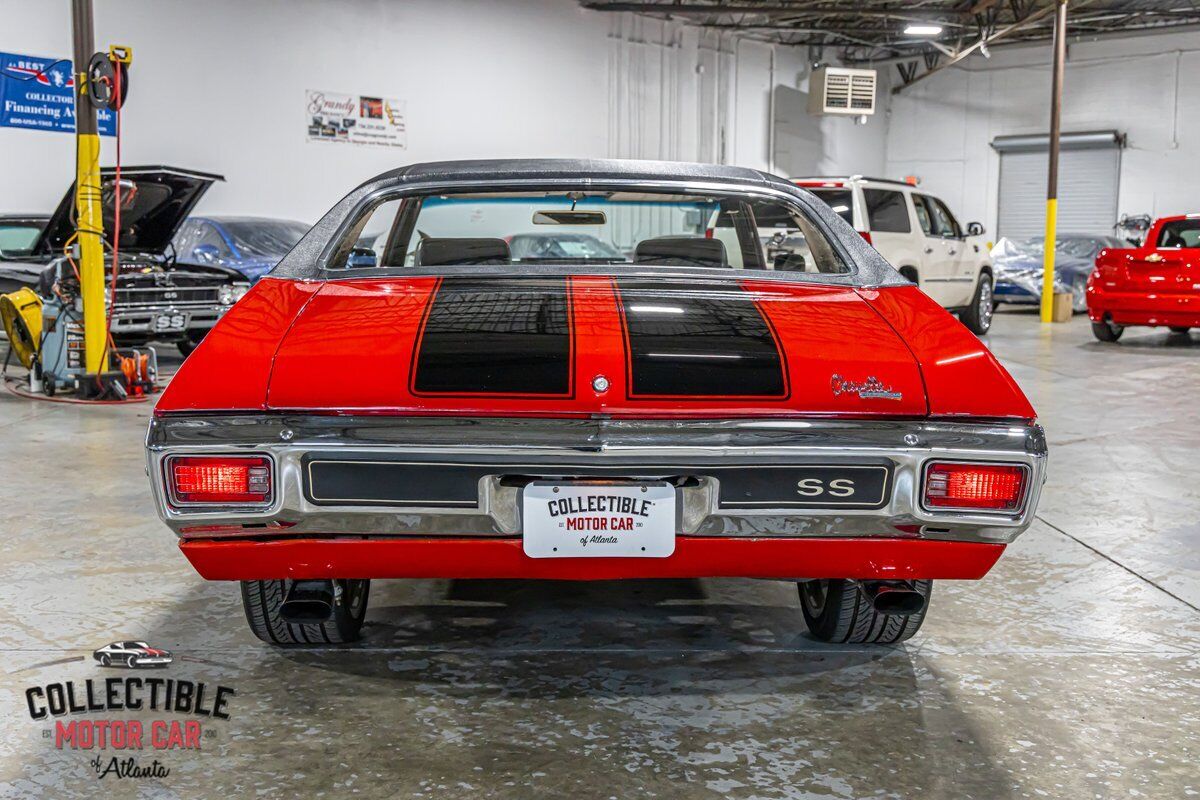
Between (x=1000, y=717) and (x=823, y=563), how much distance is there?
0.54 meters

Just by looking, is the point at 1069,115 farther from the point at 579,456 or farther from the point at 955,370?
the point at 579,456

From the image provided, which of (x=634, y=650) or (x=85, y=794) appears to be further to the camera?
(x=634, y=650)

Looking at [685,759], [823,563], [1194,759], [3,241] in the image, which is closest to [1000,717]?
[1194,759]

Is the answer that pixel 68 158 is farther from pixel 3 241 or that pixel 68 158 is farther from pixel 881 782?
pixel 881 782

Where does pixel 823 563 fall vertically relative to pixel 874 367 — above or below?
below

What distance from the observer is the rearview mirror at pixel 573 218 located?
10.3 feet

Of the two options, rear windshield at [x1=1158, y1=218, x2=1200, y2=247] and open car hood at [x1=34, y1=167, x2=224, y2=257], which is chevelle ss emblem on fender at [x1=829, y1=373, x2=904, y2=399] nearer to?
open car hood at [x1=34, y1=167, x2=224, y2=257]

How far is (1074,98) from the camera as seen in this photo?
20.6 metres

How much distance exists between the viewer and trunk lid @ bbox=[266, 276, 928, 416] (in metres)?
1.99

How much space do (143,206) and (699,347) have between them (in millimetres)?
6202

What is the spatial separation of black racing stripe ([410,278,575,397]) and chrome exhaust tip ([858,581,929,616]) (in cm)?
82

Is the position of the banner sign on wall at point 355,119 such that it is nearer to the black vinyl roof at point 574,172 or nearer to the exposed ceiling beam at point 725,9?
the exposed ceiling beam at point 725,9

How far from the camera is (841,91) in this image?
64.3 ft

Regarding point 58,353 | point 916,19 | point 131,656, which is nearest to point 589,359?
point 131,656
